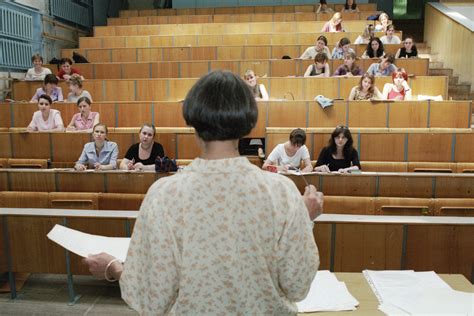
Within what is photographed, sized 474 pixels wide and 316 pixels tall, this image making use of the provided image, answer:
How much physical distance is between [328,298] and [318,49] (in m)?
4.42

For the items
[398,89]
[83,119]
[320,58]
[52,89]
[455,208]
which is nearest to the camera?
[455,208]

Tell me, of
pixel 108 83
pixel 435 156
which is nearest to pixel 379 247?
pixel 435 156

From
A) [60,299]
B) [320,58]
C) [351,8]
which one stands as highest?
[351,8]

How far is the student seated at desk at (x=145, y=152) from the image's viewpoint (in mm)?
3184

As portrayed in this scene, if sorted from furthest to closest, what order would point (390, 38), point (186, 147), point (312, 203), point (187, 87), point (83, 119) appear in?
point (390, 38)
point (187, 87)
point (83, 119)
point (186, 147)
point (312, 203)

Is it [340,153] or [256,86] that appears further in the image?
[256,86]

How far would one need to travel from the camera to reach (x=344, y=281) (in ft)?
3.80

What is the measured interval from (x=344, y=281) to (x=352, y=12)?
21.0ft

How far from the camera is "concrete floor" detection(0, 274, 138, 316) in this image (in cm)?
217

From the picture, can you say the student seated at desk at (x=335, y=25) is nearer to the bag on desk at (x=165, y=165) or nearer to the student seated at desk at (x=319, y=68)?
the student seated at desk at (x=319, y=68)

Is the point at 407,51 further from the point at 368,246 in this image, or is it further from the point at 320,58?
the point at 368,246

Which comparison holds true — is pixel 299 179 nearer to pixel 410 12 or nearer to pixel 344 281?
pixel 344 281

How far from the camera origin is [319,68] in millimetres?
4746

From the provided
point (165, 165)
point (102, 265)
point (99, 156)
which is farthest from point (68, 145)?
point (102, 265)
